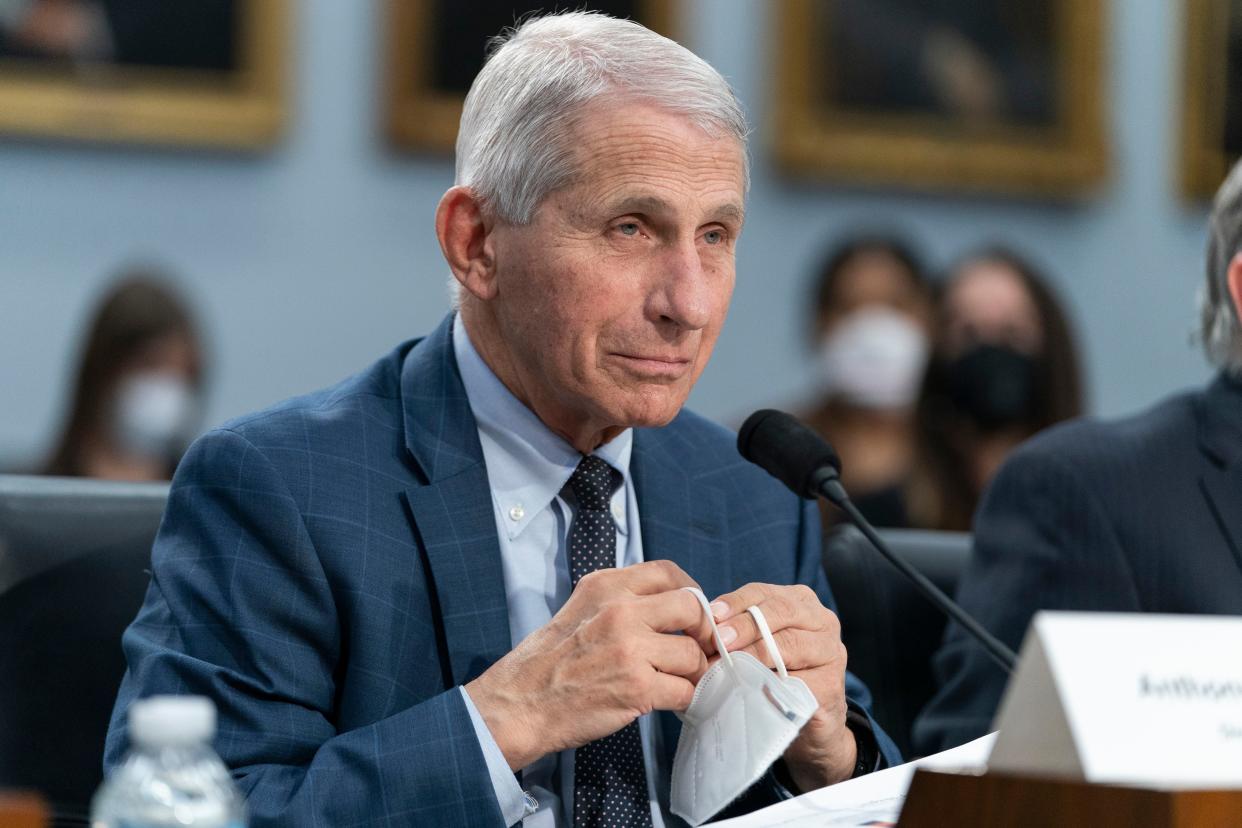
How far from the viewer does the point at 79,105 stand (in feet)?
15.0

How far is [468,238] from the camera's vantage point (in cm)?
196

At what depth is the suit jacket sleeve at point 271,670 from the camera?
1.60 meters

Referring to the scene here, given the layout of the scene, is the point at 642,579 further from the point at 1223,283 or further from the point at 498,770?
the point at 1223,283

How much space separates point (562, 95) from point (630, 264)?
0.18 m

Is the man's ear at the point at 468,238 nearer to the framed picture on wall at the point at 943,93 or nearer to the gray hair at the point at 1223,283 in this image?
the gray hair at the point at 1223,283

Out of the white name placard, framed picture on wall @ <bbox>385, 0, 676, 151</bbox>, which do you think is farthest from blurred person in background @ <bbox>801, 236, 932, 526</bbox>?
the white name placard

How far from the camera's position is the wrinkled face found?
1825 mm

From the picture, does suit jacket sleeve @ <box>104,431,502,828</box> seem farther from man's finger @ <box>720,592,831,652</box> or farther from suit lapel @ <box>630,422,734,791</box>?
suit lapel @ <box>630,422,734,791</box>

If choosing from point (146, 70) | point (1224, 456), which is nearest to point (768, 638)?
point (1224, 456)

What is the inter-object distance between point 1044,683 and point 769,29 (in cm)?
427

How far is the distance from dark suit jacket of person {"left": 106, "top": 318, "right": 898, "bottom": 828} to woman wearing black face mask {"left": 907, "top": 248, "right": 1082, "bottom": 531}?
1.93 meters

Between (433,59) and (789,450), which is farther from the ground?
(789,450)

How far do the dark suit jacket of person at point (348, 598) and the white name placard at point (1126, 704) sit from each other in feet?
1.76

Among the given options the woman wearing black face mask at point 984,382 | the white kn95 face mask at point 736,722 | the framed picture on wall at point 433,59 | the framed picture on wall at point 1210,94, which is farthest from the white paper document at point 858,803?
the framed picture on wall at point 1210,94
